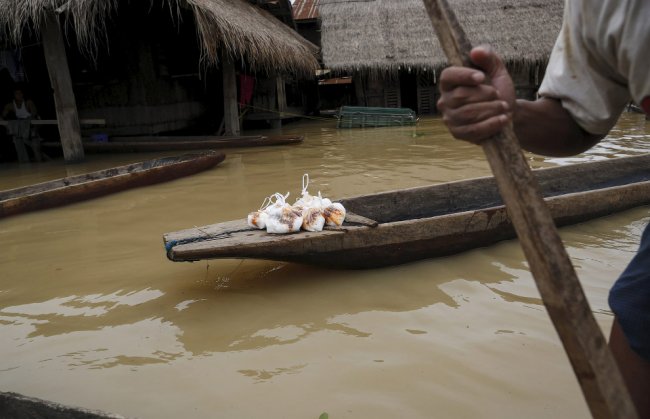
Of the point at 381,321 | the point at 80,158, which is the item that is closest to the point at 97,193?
the point at 80,158

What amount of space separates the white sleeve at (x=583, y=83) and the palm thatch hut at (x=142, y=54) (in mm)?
7206

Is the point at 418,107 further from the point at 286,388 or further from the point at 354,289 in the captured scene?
the point at 286,388

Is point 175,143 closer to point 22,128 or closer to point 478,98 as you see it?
point 22,128

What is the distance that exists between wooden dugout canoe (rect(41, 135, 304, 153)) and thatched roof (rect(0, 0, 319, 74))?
139cm

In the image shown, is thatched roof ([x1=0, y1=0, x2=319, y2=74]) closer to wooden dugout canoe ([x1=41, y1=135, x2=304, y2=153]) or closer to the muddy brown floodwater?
wooden dugout canoe ([x1=41, y1=135, x2=304, y2=153])

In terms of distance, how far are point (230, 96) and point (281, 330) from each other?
828 cm

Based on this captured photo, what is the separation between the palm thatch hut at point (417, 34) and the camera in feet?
44.1

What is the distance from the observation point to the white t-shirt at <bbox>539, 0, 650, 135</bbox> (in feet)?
3.15

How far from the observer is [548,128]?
128 cm

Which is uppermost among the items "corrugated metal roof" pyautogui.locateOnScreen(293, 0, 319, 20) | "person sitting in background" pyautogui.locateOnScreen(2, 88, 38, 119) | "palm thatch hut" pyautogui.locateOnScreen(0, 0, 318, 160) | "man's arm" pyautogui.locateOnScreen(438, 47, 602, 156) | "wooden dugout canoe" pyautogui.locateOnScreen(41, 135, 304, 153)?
"corrugated metal roof" pyautogui.locateOnScreen(293, 0, 319, 20)

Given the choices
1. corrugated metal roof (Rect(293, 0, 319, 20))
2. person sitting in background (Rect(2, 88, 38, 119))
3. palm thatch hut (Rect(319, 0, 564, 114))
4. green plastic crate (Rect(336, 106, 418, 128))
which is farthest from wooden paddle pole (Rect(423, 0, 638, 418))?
corrugated metal roof (Rect(293, 0, 319, 20))

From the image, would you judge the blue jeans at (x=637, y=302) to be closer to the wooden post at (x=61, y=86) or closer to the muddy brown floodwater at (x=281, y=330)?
the muddy brown floodwater at (x=281, y=330)

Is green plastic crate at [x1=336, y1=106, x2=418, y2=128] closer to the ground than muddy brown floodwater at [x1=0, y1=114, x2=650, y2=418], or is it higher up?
higher up

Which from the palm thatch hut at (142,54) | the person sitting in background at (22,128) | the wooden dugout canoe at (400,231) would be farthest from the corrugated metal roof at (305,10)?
the wooden dugout canoe at (400,231)
